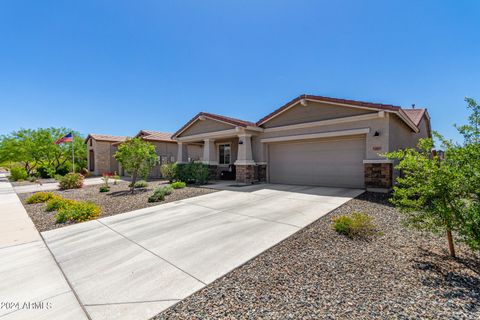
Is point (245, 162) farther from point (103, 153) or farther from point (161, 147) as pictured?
point (103, 153)

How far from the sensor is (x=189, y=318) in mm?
2139

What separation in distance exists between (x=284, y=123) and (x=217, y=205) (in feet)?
20.5

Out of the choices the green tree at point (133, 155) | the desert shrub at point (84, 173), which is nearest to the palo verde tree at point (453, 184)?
the green tree at point (133, 155)

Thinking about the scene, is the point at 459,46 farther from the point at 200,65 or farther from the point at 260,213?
the point at 200,65

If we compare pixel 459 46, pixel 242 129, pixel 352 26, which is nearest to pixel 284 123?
pixel 242 129

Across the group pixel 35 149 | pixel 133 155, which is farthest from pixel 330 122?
pixel 35 149

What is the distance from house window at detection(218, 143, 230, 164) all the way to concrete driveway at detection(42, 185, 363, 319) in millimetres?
8417

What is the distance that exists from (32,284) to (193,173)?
31.3 feet

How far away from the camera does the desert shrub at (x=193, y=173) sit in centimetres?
1217

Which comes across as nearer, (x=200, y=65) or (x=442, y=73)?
(x=442, y=73)

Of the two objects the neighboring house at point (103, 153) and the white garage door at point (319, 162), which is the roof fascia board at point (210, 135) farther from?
the neighboring house at point (103, 153)

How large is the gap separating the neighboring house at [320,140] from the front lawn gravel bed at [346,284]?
5355 millimetres

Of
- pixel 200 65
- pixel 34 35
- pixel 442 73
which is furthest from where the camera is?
pixel 200 65

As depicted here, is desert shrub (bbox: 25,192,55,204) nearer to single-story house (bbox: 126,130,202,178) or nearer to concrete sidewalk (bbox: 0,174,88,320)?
concrete sidewalk (bbox: 0,174,88,320)
